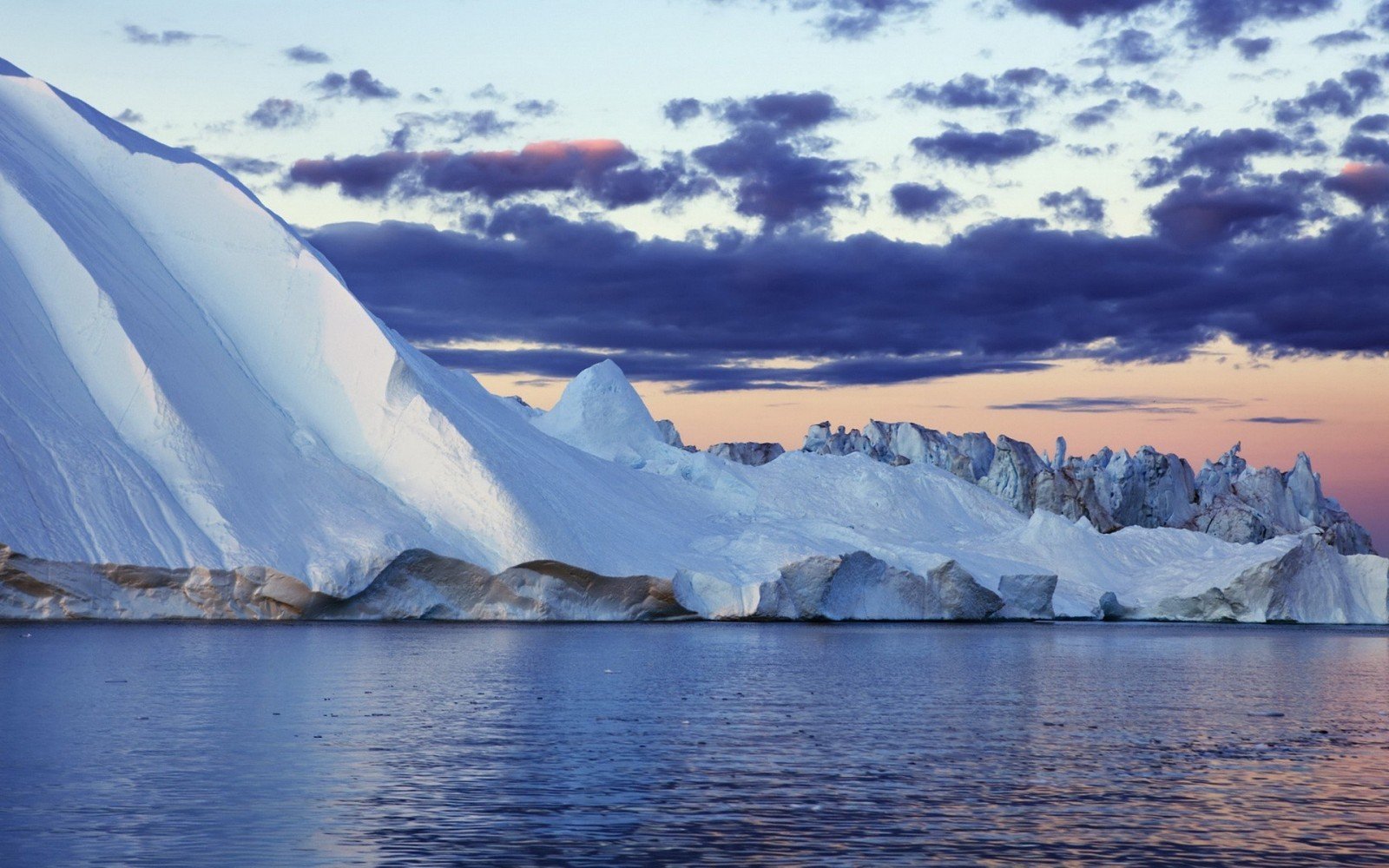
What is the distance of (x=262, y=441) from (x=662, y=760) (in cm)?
3973

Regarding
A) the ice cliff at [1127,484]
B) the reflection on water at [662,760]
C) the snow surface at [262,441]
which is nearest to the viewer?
the reflection on water at [662,760]

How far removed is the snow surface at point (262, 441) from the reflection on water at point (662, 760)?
1223 cm

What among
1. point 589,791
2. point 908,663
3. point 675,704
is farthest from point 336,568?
point 589,791

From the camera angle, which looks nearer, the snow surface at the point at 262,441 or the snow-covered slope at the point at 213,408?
the snow-covered slope at the point at 213,408

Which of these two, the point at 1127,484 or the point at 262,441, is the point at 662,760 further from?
the point at 1127,484

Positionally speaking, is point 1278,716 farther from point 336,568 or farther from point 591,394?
point 591,394

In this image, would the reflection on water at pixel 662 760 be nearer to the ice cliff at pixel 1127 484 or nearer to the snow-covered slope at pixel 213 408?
the snow-covered slope at pixel 213 408

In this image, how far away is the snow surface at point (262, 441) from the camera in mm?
48500

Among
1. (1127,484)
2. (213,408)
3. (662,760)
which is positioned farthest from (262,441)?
(1127,484)

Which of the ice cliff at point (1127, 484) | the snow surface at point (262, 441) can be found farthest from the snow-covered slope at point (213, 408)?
the ice cliff at point (1127, 484)

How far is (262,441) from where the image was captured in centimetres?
5469

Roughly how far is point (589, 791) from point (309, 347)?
156ft

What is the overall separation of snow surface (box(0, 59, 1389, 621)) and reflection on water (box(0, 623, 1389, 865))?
482 inches

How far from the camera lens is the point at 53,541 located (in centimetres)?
4447
